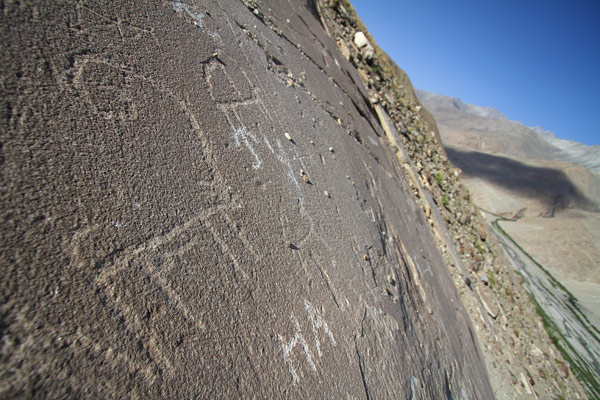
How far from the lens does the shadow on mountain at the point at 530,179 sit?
28.1 m

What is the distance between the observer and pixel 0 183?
0.72 metres

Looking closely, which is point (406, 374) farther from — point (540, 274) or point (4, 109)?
point (540, 274)

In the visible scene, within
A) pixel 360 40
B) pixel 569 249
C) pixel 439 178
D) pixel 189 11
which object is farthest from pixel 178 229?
pixel 569 249

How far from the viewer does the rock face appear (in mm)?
725

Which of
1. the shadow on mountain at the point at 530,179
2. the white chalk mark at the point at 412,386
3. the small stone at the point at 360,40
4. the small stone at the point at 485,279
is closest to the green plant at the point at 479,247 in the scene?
the small stone at the point at 485,279

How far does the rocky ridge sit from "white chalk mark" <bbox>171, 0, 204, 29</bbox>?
2821 mm

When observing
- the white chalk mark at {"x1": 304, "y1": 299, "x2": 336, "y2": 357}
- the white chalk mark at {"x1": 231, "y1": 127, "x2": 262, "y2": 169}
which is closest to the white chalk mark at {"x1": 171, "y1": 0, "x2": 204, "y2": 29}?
the white chalk mark at {"x1": 231, "y1": 127, "x2": 262, "y2": 169}

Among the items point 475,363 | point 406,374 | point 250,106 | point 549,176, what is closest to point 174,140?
point 250,106

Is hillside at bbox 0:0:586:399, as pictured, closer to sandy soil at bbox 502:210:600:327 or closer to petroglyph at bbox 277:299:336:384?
petroglyph at bbox 277:299:336:384

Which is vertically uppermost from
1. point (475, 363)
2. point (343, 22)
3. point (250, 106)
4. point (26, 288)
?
point (343, 22)

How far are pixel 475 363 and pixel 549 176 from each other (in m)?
37.0

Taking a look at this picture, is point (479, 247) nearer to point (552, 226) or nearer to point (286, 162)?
point (286, 162)

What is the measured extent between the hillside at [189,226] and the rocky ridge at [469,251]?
1670mm

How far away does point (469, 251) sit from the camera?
4.76 m
